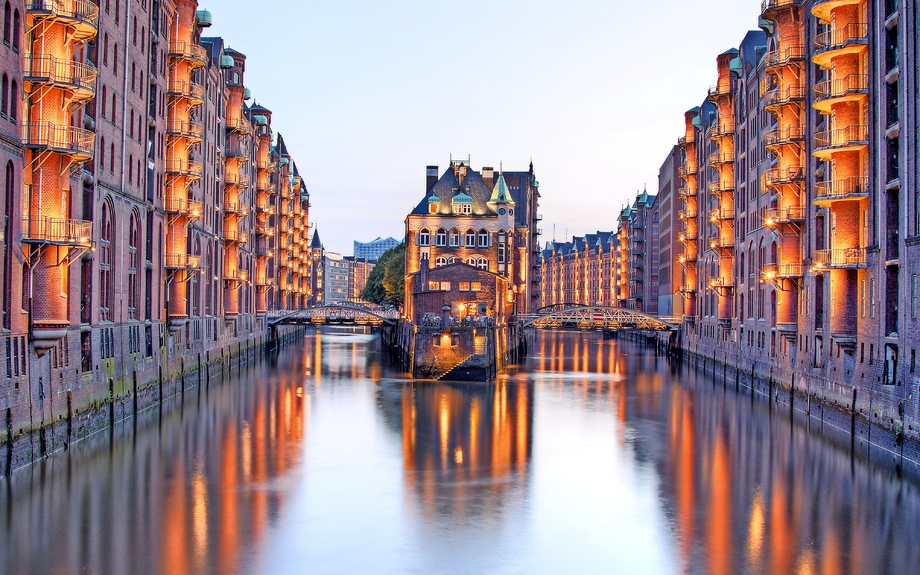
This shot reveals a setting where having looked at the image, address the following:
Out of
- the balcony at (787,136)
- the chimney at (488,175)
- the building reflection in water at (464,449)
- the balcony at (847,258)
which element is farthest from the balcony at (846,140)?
the chimney at (488,175)

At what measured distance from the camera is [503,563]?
23.1 m

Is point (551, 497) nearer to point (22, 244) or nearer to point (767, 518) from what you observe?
point (767, 518)

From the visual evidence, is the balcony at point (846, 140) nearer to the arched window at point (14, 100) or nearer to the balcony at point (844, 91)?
the balcony at point (844, 91)

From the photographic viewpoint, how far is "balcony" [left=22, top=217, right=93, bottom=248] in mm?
31297

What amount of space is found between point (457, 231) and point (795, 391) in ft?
169

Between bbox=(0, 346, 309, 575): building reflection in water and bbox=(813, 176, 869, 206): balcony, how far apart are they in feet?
78.6

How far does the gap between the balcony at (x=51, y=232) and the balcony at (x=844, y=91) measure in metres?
29.5

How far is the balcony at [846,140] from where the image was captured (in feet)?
128

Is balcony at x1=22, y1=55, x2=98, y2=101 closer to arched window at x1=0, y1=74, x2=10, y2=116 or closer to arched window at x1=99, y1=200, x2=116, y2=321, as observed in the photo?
arched window at x1=0, y1=74, x2=10, y2=116

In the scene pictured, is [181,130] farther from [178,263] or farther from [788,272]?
[788,272]

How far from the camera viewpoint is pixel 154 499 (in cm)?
2870

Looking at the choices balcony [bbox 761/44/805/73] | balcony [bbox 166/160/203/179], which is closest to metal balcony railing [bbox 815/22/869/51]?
balcony [bbox 761/44/805/73]

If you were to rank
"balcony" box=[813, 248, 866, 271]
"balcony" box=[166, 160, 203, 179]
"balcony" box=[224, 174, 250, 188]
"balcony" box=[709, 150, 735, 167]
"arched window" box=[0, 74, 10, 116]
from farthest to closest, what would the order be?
1. "balcony" box=[224, 174, 250, 188]
2. "balcony" box=[709, 150, 735, 167]
3. "balcony" box=[166, 160, 203, 179]
4. "balcony" box=[813, 248, 866, 271]
5. "arched window" box=[0, 74, 10, 116]

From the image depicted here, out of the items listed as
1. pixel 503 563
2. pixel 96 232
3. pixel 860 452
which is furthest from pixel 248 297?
pixel 503 563
